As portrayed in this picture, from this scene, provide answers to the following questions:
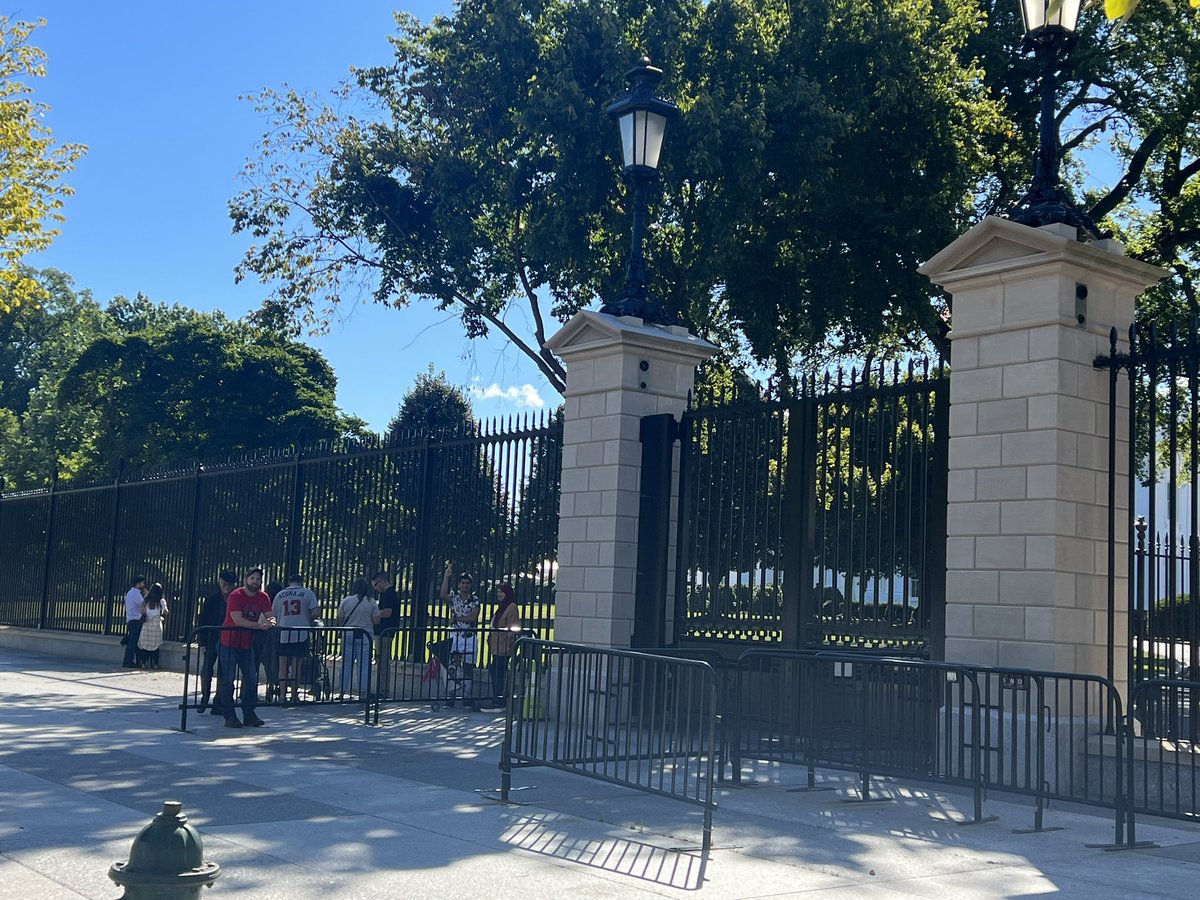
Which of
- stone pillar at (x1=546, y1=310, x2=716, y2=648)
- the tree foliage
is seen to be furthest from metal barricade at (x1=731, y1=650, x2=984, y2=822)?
the tree foliage

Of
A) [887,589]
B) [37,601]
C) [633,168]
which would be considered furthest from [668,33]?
[37,601]

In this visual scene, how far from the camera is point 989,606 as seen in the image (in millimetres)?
9344

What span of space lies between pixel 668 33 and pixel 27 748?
13.2 m

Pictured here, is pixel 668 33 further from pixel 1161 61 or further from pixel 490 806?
pixel 490 806

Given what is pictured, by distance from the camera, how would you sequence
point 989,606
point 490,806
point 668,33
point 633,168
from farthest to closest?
1. point 668,33
2. point 633,168
3. point 989,606
4. point 490,806

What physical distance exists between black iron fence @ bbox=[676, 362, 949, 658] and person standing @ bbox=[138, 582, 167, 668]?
11.4 m

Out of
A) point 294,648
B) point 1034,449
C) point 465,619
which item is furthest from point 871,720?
point 294,648

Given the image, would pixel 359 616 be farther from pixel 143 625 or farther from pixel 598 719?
pixel 598 719

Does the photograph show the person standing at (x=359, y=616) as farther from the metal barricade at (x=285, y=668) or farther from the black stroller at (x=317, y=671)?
the black stroller at (x=317, y=671)

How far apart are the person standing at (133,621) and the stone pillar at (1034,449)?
1505cm

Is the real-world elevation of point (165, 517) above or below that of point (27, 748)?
above

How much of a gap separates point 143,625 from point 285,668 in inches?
290

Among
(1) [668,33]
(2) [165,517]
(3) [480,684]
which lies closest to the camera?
(3) [480,684]

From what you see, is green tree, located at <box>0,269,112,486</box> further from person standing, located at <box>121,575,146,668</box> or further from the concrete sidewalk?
the concrete sidewalk
